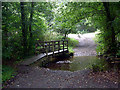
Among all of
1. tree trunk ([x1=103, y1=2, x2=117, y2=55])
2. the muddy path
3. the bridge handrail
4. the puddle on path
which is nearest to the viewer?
tree trunk ([x1=103, y1=2, x2=117, y2=55])

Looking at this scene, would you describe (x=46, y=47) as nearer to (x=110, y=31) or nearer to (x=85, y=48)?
(x=110, y=31)

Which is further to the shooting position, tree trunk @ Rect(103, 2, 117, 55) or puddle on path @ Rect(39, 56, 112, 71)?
puddle on path @ Rect(39, 56, 112, 71)

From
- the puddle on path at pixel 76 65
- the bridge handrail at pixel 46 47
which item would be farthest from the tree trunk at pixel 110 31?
the bridge handrail at pixel 46 47

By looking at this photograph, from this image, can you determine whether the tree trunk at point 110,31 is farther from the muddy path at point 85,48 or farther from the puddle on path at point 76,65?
the muddy path at point 85,48

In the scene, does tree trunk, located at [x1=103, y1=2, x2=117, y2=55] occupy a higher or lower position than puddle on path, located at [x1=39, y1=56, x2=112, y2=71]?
higher

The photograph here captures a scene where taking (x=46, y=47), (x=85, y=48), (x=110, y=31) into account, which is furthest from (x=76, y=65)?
(x=85, y=48)

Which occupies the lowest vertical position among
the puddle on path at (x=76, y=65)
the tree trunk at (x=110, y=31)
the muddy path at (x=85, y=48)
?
the puddle on path at (x=76, y=65)

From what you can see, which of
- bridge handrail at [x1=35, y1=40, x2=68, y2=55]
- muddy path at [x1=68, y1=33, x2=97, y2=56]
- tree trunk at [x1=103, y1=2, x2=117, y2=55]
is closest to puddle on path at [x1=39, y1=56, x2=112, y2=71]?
tree trunk at [x1=103, y1=2, x2=117, y2=55]

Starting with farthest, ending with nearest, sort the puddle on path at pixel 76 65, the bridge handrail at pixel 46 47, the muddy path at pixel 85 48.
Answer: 1. the muddy path at pixel 85 48
2. the bridge handrail at pixel 46 47
3. the puddle on path at pixel 76 65

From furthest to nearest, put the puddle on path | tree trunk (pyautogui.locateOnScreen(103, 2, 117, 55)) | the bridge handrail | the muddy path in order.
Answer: the muddy path → the bridge handrail → the puddle on path → tree trunk (pyautogui.locateOnScreen(103, 2, 117, 55))

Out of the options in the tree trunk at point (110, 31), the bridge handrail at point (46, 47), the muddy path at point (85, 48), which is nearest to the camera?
the tree trunk at point (110, 31)

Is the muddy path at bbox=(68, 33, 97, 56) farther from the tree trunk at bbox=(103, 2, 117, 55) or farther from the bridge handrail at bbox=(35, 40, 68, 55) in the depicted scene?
the tree trunk at bbox=(103, 2, 117, 55)

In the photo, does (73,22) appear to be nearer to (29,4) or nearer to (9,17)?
(29,4)

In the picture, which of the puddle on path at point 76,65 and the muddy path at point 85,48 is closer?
the puddle on path at point 76,65
